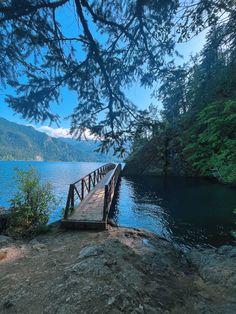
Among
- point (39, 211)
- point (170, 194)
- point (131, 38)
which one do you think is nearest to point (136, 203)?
point (170, 194)

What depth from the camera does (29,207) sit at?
669cm

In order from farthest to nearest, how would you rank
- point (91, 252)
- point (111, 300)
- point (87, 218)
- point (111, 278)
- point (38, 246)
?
point (87, 218) → point (38, 246) → point (91, 252) → point (111, 278) → point (111, 300)

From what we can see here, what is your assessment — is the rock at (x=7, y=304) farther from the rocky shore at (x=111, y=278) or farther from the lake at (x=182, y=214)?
the lake at (x=182, y=214)

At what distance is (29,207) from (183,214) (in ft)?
31.9

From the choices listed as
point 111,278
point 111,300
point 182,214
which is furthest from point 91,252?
point 182,214

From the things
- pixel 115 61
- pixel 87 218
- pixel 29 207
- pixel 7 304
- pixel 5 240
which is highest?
pixel 115 61

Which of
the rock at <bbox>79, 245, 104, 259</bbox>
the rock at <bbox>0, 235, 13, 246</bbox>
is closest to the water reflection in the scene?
the rock at <bbox>79, 245, 104, 259</bbox>

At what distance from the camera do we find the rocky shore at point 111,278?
123 inches

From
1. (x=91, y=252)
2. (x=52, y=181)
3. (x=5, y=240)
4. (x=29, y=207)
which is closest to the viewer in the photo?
(x=91, y=252)

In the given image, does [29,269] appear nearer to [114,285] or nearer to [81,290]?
[81,290]

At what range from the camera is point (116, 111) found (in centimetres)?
A: 382

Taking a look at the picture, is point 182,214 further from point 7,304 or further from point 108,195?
point 7,304

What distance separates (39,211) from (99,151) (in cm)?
457

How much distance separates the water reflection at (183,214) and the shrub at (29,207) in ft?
18.6
